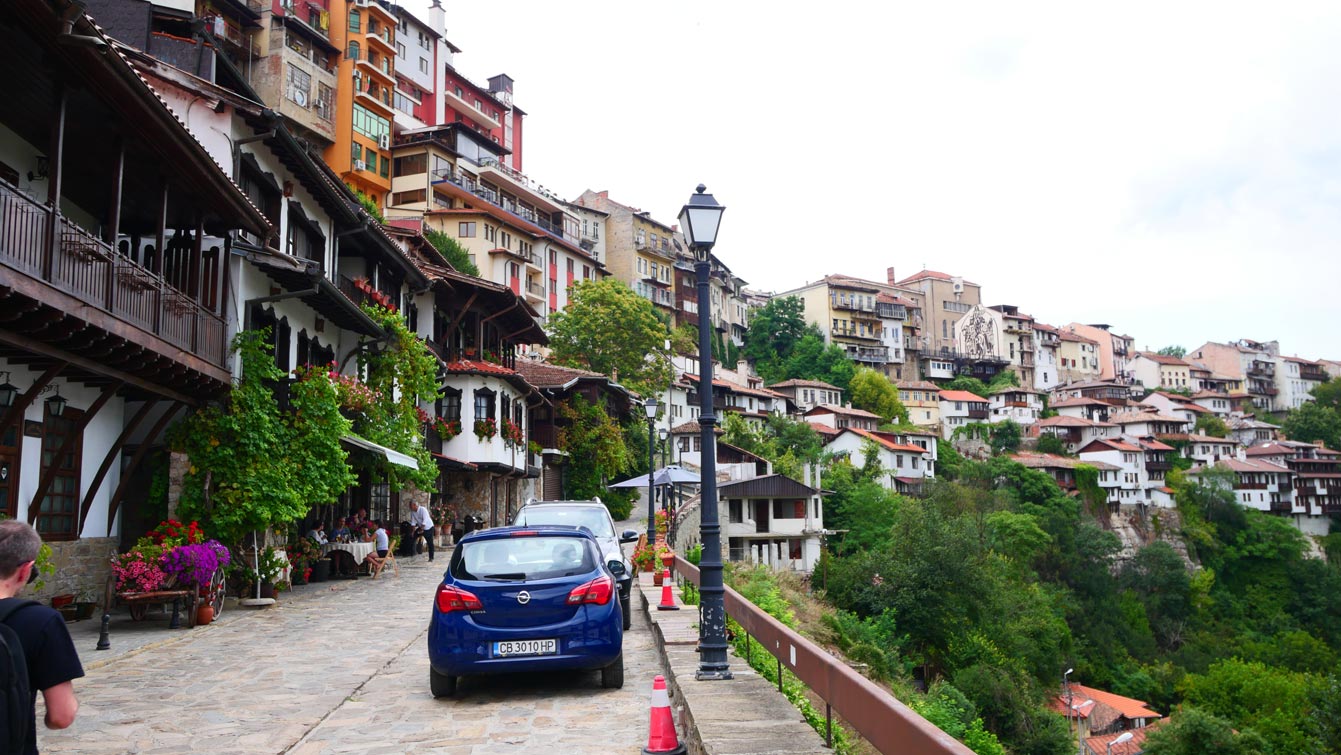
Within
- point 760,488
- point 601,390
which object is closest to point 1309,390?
point 760,488

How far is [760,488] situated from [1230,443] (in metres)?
70.4

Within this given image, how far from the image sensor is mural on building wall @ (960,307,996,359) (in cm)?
12044

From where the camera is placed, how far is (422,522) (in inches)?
1064

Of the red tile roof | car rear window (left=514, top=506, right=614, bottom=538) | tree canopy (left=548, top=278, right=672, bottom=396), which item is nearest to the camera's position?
car rear window (left=514, top=506, right=614, bottom=538)

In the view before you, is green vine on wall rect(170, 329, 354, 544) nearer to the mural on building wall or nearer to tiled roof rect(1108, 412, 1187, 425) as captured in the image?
tiled roof rect(1108, 412, 1187, 425)

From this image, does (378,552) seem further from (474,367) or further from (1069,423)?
(1069,423)

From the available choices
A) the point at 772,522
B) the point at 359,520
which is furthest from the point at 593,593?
the point at 772,522

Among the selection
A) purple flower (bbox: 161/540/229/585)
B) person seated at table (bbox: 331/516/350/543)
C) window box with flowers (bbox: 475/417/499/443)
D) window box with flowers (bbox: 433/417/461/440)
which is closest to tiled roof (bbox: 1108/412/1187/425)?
window box with flowers (bbox: 475/417/499/443)

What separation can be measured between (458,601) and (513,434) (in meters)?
27.5

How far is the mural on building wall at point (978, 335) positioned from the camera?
120m

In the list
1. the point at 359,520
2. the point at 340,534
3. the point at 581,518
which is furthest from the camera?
the point at 359,520

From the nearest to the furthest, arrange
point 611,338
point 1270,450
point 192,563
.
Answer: point 192,563, point 611,338, point 1270,450

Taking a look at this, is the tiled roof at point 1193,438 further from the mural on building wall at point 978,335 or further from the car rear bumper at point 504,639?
the car rear bumper at point 504,639

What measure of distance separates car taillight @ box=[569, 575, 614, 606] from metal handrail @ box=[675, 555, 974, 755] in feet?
5.12
